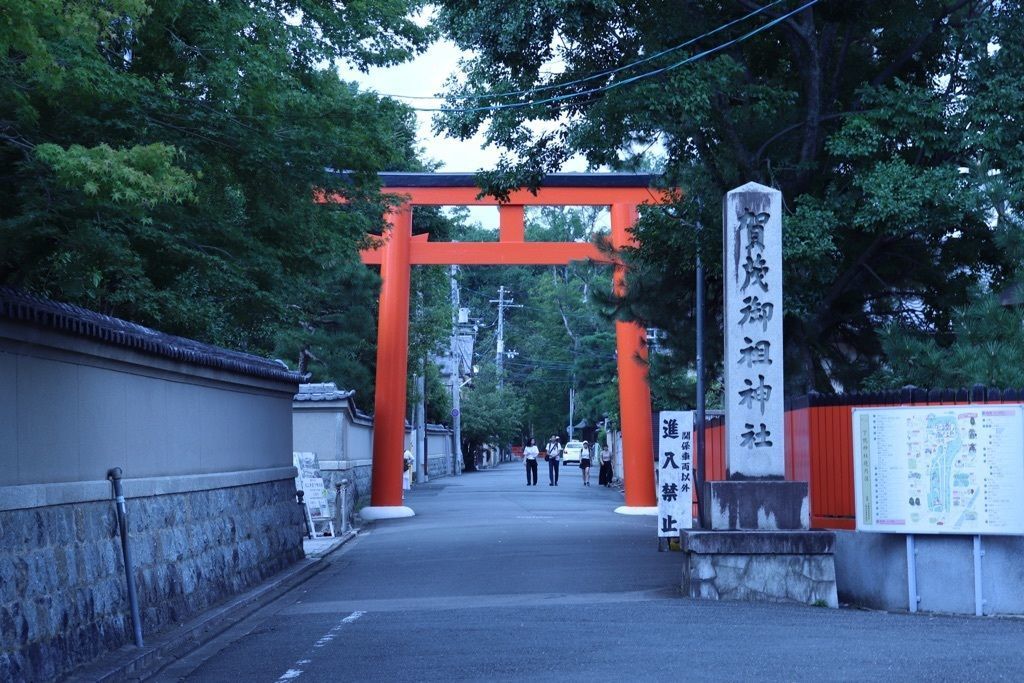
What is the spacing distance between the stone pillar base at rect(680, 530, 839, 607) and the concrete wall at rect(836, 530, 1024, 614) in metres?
0.39

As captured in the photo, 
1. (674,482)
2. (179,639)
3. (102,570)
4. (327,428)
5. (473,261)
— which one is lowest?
(179,639)

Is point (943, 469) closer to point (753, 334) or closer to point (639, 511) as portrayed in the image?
point (753, 334)

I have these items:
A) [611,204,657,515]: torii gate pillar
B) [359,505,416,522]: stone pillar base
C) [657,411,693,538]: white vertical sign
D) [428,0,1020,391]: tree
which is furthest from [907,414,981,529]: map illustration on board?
[359,505,416,522]: stone pillar base

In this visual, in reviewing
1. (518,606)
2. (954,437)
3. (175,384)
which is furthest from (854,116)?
(175,384)

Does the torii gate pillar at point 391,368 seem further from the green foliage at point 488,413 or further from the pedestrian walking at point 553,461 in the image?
the green foliage at point 488,413

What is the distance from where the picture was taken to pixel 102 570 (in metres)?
9.66

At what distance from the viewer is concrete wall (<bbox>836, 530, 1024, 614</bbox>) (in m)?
11.6

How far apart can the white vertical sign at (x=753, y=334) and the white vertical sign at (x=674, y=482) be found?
14.7 feet

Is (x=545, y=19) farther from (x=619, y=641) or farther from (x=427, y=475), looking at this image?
(x=427, y=475)

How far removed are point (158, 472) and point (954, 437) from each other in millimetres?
7348

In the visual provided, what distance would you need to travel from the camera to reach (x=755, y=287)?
1307 cm

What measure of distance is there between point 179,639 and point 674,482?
863 cm

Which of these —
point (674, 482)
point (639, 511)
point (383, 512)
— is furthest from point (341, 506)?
point (674, 482)

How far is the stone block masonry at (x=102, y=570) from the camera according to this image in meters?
7.99
